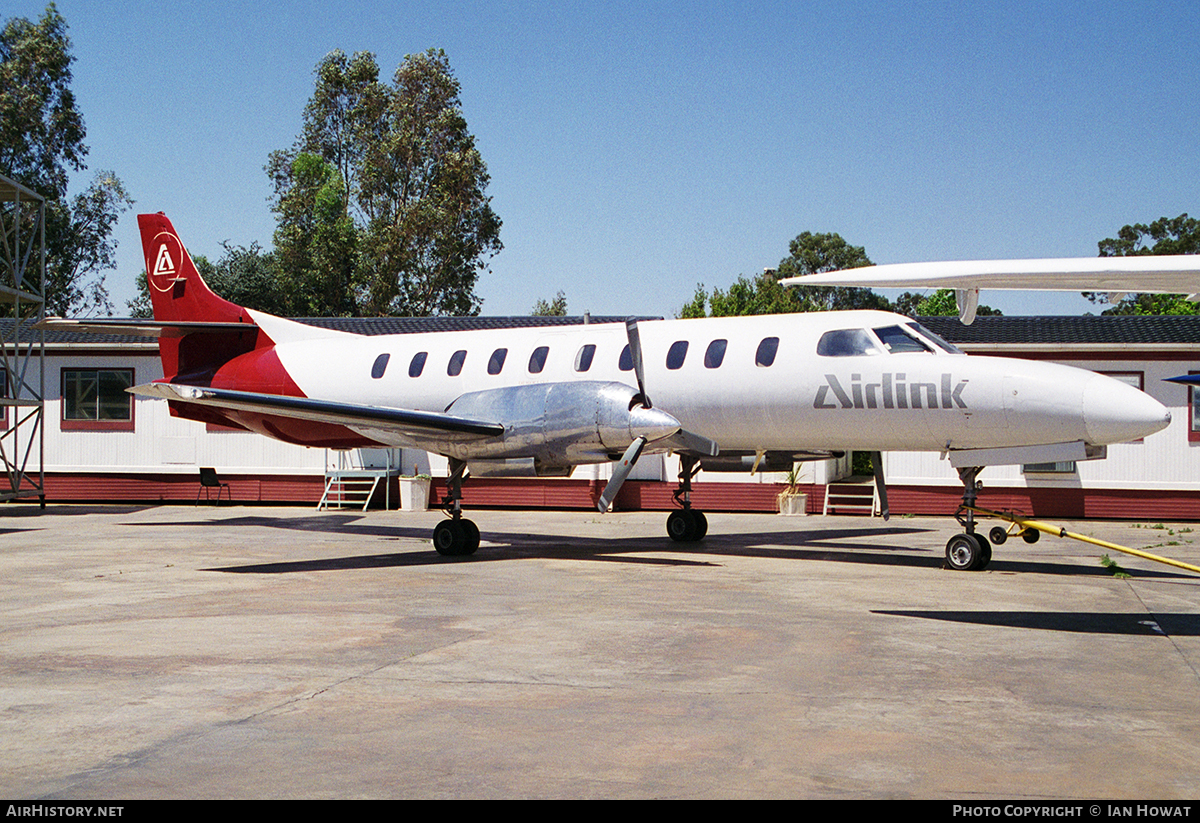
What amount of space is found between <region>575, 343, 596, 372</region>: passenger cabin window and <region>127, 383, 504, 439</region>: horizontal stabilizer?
71.8 inches

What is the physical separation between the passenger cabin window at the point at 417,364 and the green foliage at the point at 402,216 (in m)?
37.1

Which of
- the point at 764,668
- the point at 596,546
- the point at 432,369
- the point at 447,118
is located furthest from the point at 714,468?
the point at 447,118

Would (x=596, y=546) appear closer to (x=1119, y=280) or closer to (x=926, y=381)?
(x=926, y=381)

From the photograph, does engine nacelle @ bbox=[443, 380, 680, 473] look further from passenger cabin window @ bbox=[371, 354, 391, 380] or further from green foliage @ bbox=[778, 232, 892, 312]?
green foliage @ bbox=[778, 232, 892, 312]

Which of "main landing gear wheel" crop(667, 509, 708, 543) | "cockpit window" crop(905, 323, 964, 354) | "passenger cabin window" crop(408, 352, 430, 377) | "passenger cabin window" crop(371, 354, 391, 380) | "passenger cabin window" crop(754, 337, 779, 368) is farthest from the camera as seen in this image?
"passenger cabin window" crop(371, 354, 391, 380)

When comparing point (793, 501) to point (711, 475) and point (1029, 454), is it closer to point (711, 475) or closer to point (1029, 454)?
point (711, 475)

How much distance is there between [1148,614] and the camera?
1030 cm

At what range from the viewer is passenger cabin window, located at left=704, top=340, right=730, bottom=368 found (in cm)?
1554

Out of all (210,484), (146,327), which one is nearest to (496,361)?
(146,327)

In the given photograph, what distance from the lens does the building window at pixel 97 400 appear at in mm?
27047

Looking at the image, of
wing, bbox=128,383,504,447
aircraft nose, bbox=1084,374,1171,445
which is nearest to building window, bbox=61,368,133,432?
wing, bbox=128,383,504,447

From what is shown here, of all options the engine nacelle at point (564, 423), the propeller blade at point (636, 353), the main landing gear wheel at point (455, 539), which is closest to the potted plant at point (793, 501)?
the propeller blade at point (636, 353)

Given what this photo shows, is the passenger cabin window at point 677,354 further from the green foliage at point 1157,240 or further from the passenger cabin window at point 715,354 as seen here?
the green foliage at point 1157,240

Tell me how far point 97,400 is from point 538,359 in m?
15.7
